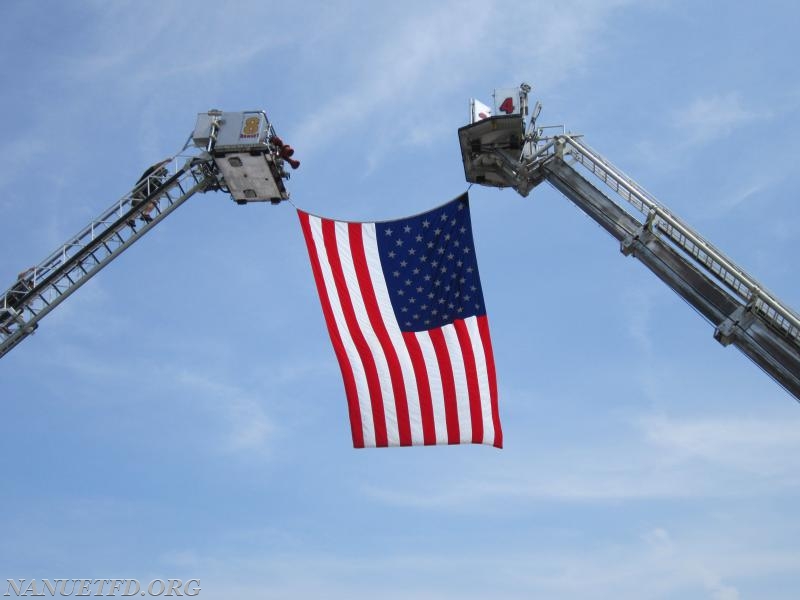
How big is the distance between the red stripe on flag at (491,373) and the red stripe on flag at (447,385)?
1133 millimetres

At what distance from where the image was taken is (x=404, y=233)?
25.1 m

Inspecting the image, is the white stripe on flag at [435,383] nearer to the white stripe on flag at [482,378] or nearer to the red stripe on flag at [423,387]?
the red stripe on flag at [423,387]

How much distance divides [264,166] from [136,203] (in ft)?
16.5

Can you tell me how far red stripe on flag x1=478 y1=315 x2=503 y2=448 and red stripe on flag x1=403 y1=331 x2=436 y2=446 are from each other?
1.89 metres

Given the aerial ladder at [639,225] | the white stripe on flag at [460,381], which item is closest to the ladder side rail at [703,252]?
the aerial ladder at [639,225]

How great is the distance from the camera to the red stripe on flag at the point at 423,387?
76.8 feet

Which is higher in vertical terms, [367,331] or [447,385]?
[367,331]

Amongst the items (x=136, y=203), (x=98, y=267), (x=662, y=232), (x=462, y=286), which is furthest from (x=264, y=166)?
(x=662, y=232)

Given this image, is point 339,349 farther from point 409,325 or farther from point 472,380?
point 472,380

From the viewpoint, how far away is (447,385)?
2372 centimetres

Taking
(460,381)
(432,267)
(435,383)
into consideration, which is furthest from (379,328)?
(460,381)

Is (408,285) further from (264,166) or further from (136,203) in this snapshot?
(136,203)

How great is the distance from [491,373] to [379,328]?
12.6 feet

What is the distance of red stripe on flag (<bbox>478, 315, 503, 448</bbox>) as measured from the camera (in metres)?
23.2
